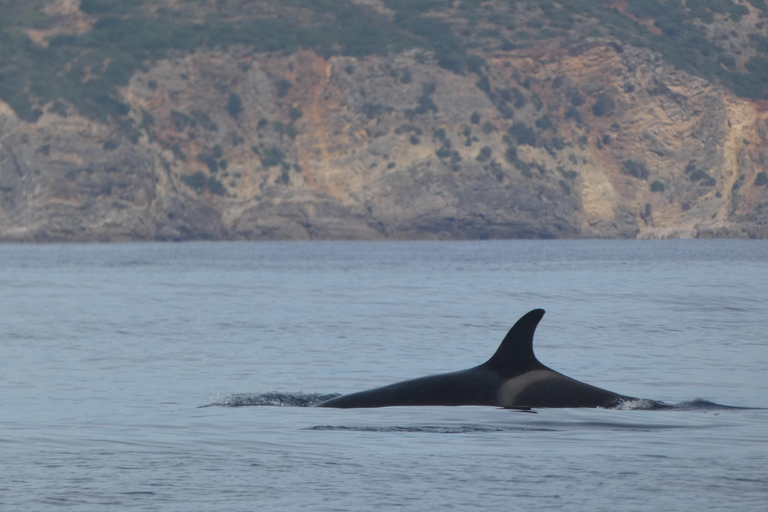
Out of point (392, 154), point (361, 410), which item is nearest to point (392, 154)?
point (392, 154)

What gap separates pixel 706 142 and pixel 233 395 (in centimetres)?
10453

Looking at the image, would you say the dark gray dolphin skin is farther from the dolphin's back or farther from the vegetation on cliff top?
the vegetation on cliff top

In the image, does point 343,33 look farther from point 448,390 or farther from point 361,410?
point 448,390

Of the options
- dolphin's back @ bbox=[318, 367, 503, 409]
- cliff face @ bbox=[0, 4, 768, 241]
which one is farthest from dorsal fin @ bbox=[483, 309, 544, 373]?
cliff face @ bbox=[0, 4, 768, 241]

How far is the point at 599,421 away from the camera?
14172 mm

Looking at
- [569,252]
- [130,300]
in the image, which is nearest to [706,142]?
[569,252]

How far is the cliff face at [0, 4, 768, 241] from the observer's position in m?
109

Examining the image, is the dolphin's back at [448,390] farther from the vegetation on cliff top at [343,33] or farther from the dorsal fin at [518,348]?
the vegetation on cliff top at [343,33]

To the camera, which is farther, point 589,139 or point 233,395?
point 589,139

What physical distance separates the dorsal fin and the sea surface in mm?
521

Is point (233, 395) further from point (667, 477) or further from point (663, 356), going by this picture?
point (663, 356)

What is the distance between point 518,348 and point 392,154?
10042 cm

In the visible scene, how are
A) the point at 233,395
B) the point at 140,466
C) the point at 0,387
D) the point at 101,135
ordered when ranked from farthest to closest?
1. the point at 101,135
2. the point at 0,387
3. the point at 233,395
4. the point at 140,466

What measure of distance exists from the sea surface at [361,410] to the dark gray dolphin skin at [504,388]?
0.15m
